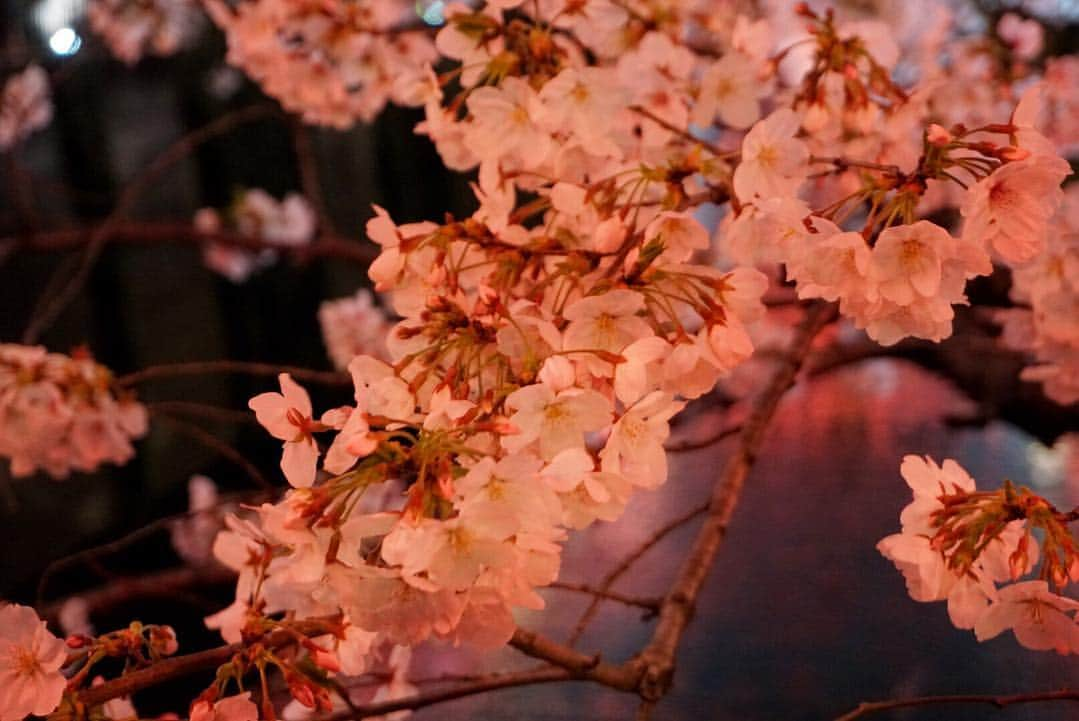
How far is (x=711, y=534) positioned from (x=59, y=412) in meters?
0.80

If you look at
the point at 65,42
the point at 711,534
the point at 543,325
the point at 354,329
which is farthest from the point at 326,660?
the point at 65,42

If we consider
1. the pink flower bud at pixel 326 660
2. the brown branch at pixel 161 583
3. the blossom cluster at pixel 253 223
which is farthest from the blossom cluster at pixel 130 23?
the pink flower bud at pixel 326 660

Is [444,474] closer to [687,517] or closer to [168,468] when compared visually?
[687,517]

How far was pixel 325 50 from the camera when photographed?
1.45 metres

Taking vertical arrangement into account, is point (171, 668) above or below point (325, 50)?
below

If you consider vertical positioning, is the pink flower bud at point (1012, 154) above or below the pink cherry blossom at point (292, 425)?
above

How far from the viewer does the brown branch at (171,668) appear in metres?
0.55

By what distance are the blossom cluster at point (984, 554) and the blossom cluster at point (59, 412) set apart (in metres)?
0.97

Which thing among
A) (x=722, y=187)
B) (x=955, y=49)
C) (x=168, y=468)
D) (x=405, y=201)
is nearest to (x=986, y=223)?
(x=722, y=187)

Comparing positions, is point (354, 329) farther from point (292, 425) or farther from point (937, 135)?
point (937, 135)

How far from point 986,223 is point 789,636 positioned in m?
0.67

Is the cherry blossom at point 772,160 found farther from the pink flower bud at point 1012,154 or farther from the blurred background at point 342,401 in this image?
the blurred background at point 342,401

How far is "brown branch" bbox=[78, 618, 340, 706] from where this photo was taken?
1.80 ft

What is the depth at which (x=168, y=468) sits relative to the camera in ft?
11.4
